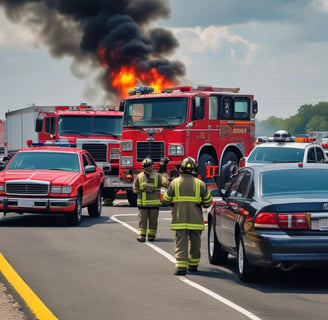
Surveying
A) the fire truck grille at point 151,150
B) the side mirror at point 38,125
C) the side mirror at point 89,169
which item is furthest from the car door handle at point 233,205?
the side mirror at point 38,125

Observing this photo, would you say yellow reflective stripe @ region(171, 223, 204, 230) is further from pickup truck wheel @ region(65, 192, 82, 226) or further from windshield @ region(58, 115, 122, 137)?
windshield @ region(58, 115, 122, 137)

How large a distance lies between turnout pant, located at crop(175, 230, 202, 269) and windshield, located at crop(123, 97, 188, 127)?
43.2 feet

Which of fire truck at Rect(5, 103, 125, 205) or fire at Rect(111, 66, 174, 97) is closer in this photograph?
fire truck at Rect(5, 103, 125, 205)

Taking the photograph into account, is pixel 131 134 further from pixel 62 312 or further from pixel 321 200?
pixel 62 312

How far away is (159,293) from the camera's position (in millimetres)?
10242

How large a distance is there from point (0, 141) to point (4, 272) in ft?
142

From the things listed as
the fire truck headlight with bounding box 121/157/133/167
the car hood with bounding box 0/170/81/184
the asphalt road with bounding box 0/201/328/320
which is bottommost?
the asphalt road with bounding box 0/201/328/320

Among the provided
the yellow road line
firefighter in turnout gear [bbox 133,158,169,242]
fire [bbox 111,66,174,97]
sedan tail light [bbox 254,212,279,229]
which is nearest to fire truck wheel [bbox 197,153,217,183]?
firefighter in turnout gear [bbox 133,158,169,242]

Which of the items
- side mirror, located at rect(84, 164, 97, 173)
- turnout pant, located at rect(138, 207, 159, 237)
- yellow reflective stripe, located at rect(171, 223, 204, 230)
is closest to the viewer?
yellow reflective stripe, located at rect(171, 223, 204, 230)

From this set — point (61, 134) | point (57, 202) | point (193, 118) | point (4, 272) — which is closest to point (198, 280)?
point (4, 272)

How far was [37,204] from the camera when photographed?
19250mm

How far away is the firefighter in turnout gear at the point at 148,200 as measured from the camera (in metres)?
16.5

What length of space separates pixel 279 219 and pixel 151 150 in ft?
51.7

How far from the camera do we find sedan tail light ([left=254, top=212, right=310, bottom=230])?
10.6 metres
